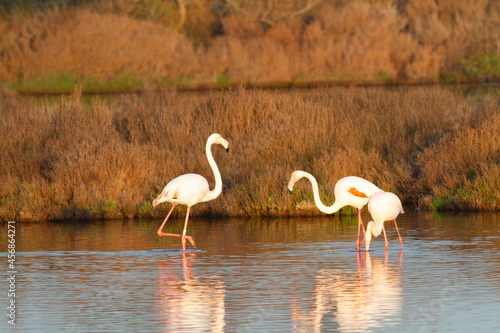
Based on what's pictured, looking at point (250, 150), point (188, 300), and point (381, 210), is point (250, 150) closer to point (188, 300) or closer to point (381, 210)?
point (381, 210)

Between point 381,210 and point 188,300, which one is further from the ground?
point 381,210

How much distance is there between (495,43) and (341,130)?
97.6ft

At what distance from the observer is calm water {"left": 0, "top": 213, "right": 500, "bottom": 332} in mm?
7949

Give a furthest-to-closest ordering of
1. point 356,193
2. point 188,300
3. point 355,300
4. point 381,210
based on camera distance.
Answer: point 356,193 < point 381,210 < point 188,300 < point 355,300

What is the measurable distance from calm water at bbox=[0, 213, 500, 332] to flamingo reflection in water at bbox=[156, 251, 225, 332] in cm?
1

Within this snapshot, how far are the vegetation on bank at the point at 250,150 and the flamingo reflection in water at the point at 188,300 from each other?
529 cm

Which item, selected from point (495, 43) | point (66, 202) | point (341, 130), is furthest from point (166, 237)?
point (495, 43)

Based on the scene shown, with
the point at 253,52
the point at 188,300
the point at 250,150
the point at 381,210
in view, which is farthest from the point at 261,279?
the point at 253,52

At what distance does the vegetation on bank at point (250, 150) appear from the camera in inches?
624

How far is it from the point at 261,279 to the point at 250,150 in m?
8.20

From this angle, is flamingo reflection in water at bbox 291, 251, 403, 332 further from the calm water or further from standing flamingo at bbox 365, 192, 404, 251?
standing flamingo at bbox 365, 192, 404, 251

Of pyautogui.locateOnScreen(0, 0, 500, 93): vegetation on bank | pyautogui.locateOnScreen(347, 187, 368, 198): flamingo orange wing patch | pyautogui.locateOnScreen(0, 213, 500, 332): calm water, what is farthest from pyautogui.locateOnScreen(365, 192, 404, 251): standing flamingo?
pyautogui.locateOnScreen(0, 0, 500, 93): vegetation on bank

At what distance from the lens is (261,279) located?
9.87m

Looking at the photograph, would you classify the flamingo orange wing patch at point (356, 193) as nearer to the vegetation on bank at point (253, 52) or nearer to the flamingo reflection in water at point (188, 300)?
the flamingo reflection in water at point (188, 300)
